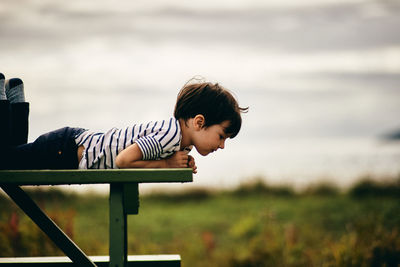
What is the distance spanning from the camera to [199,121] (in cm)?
317

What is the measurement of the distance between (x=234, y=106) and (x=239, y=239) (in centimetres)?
385

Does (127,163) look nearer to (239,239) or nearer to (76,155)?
(76,155)

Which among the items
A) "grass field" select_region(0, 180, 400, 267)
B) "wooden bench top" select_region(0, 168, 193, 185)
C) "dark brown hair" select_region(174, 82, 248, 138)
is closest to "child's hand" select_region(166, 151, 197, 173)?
"dark brown hair" select_region(174, 82, 248, 138)

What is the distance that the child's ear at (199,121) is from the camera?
3160mm

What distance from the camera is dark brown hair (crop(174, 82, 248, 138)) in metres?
3.18

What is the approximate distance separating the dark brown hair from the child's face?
0.08ft

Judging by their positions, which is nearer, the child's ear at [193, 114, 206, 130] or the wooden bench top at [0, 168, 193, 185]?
the wooden bench top at [0, 168, 193, 185]

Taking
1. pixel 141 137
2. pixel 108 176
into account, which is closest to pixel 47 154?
pixel 141 137

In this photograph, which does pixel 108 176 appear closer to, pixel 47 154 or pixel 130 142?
pixel 130 142

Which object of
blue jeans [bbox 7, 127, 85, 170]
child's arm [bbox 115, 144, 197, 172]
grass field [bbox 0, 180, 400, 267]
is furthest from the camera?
A: grass field [bbox 0, 180, 400, 267]

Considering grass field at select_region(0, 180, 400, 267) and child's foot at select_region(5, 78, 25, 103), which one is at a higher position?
child's foot at select_region(5, 78, 25, 103)

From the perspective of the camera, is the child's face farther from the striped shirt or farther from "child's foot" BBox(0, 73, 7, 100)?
"child's foot" BBox(0, 73, 7, 100)

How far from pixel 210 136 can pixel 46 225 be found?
117 centimetres

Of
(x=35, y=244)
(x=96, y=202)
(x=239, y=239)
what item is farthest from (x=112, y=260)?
(x=96, y=202)
